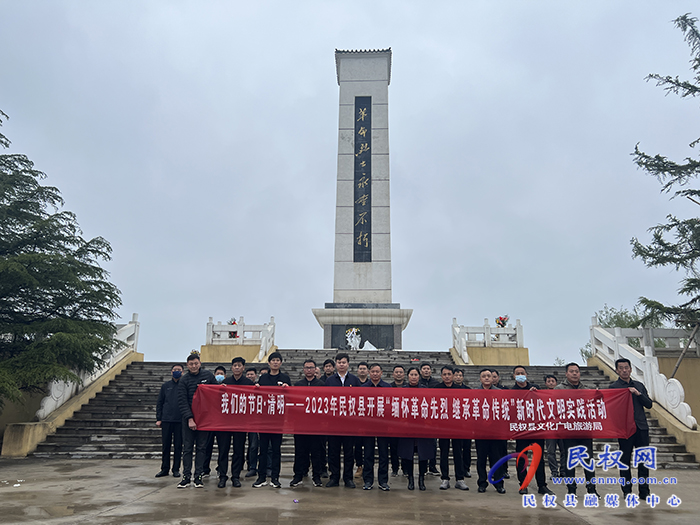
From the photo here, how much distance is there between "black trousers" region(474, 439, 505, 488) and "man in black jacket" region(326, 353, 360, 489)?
4.31ft

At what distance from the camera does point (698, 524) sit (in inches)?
142

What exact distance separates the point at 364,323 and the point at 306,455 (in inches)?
450

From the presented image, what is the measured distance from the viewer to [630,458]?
4.77 meters

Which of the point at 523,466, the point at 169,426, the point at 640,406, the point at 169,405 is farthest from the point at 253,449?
the point at 640,406

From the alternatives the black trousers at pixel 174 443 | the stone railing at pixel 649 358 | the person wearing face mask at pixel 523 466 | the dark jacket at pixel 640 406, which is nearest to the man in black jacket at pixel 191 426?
the black trousers at pixel 174 443

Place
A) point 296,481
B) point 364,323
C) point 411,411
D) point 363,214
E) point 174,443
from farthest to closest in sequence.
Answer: point 363,214, point 364,323, point 174,443, point 411,411, point 296,481

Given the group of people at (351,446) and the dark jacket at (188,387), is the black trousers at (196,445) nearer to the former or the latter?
the group of people at (351,446)

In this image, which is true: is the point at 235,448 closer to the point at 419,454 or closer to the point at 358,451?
the point at 358,451

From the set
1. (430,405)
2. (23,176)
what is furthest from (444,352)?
(23,176)

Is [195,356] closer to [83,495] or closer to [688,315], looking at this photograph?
[83,495]

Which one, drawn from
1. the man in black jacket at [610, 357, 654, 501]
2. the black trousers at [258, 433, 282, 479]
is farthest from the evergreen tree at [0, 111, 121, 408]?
the man in black jacket at [610, 357, 654, 501]

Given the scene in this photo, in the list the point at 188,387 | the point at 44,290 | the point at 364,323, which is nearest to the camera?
the point at 188,387

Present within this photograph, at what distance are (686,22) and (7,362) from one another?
14995mm

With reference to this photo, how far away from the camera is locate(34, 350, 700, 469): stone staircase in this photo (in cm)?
707
